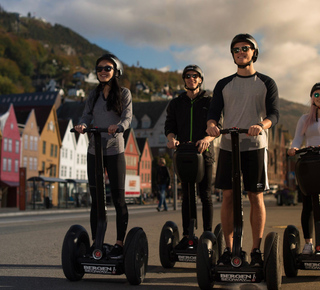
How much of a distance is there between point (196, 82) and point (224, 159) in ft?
6.22

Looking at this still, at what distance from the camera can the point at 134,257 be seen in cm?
535

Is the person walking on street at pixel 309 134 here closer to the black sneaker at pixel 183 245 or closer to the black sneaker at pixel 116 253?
the black sneaker at pixel 183 245

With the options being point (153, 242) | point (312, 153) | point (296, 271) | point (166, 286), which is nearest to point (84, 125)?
point (166, 286)

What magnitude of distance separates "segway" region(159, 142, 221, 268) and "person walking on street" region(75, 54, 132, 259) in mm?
613

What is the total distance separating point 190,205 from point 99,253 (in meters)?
1.56

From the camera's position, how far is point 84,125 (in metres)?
5.73

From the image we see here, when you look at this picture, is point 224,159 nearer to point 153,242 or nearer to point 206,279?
point 206,279

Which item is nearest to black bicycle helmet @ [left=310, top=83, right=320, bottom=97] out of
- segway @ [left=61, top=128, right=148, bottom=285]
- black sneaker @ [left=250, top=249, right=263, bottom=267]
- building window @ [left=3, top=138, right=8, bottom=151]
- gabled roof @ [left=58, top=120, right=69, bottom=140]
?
black sneaker @ [left=250, top=249, right=263, bottom=267]

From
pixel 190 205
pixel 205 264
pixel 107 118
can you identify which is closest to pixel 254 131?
pixel 205 264

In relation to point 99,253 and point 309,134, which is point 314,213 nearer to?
point 309,134

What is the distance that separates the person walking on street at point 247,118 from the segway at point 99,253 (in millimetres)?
865

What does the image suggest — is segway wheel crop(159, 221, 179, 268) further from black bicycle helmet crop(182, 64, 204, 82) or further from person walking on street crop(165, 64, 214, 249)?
black bicycle helmet crop(182, 64, 204, 82)

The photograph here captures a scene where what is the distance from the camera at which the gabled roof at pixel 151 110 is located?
101812 millimetres

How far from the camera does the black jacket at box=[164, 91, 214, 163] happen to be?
7044 millimetres
